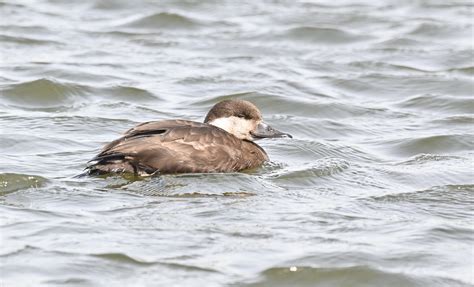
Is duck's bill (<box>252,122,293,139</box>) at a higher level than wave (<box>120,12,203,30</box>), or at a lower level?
lower

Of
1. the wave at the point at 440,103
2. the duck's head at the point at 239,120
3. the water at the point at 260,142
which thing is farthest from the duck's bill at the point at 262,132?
the wave at the point at 440,103

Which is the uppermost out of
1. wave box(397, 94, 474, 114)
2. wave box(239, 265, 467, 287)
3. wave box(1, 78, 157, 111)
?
wave box(1, 78, 157, 111)

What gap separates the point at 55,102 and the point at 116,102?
0.69 m

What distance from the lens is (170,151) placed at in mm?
9977

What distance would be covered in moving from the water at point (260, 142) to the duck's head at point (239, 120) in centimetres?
35

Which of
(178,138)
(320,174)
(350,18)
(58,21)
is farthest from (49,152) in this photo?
(350,18)

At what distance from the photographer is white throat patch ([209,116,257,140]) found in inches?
432

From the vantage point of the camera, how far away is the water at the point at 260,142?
786cm

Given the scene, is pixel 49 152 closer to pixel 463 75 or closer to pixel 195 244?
pixel 195 244

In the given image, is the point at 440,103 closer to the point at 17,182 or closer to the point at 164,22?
the point at 164,22

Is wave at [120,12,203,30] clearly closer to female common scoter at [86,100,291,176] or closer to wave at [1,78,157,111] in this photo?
wave at [1,78,157,111]

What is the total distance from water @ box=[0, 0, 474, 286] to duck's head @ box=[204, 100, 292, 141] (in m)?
0.35

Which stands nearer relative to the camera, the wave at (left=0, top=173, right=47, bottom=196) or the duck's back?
the wave at (left=0, top=173, right=47, bottom=196)

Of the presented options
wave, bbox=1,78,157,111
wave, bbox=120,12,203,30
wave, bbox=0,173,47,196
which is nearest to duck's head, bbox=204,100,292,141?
wave, bbox=0,173,47,196
